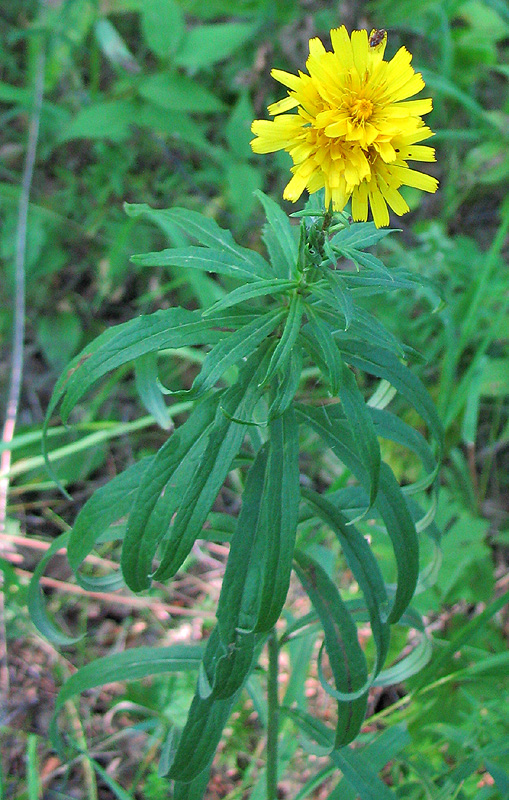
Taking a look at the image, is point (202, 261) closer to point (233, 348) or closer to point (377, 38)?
point (233, 348)

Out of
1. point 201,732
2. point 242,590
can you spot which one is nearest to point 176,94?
point 242,590

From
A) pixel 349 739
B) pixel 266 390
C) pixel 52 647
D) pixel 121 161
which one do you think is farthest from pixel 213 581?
pixel 121 161

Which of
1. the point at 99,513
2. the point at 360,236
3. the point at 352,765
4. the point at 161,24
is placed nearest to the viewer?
the point at 360,236

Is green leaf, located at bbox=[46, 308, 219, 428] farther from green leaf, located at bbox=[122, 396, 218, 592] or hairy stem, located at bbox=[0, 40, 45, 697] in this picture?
hairy stem, located at bbox=[0, 40, 45, 697]

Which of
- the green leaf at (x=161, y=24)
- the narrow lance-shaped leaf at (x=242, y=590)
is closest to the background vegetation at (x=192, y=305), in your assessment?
the green leaf at (x=161, y=24)

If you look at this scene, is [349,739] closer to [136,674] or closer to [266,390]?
[136,674]

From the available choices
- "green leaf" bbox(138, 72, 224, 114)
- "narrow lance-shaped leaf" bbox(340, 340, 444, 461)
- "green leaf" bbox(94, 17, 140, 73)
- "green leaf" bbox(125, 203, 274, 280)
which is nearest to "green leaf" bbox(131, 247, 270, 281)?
"green leaf" bbox(125, 203, 274, 280)
